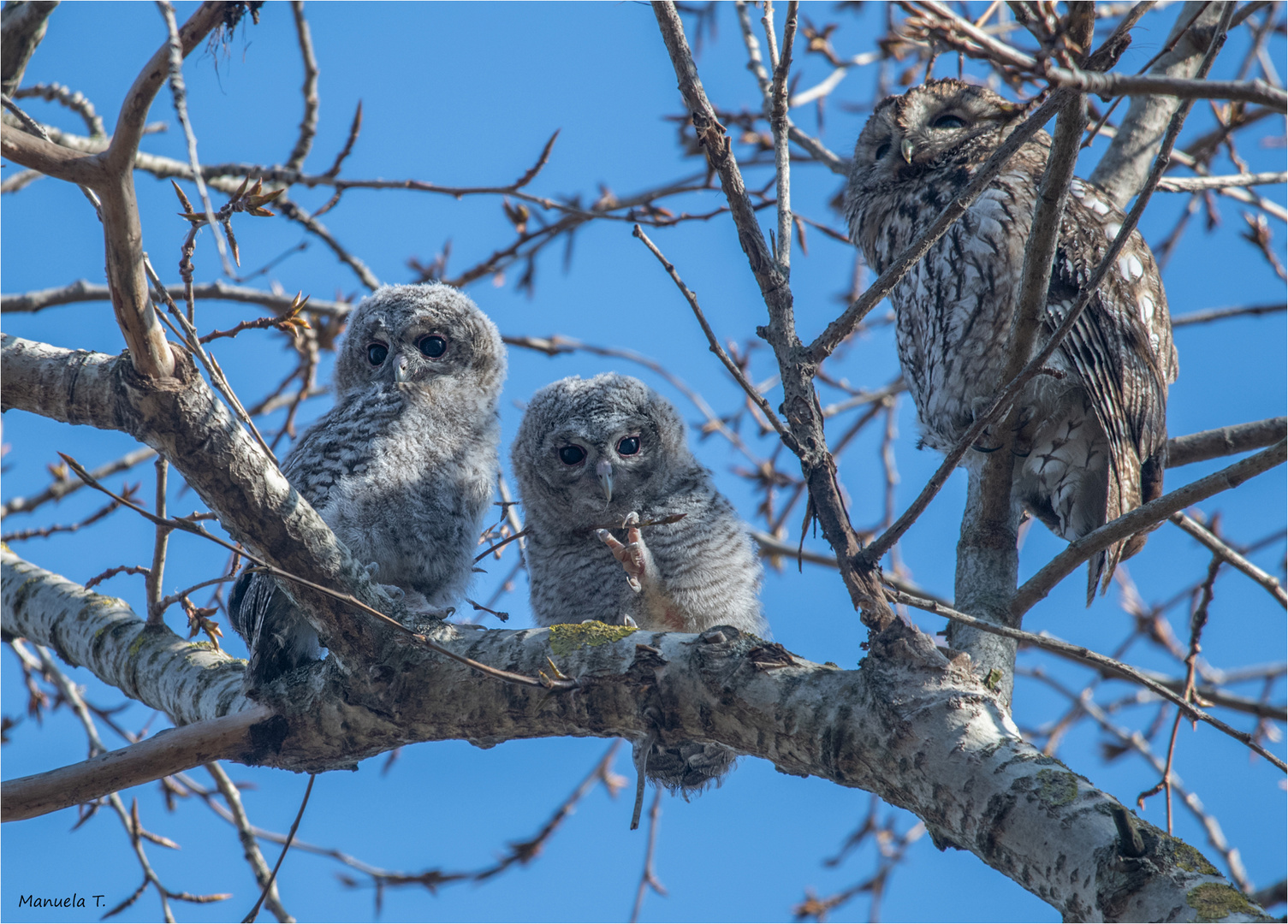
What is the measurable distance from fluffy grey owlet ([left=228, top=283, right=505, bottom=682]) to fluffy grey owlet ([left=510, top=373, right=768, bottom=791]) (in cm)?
21

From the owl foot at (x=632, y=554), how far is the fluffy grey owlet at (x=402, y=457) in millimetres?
517

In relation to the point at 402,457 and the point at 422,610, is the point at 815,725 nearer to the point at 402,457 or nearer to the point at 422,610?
the point at 422,610

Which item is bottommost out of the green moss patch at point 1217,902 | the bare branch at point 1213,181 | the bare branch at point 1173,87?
the green moss patch at point 1217,902

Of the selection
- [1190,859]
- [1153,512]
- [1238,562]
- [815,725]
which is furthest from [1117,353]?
[1190,859]

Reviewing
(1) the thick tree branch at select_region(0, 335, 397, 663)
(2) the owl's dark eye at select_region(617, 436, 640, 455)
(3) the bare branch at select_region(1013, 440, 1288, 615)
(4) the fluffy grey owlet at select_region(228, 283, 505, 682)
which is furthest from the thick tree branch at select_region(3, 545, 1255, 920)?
(2) the owl's dark eye at select_region(617, 436, 640, 455)

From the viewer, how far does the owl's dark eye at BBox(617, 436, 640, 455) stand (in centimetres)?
338

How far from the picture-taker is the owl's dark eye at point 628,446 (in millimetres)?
3381

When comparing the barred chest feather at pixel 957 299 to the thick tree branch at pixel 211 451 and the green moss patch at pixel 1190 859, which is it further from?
the thick tree branch at pixel 211 451

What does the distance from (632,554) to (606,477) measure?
1.50ft

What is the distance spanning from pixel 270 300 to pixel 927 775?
306cm

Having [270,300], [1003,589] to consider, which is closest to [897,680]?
[1003,589]

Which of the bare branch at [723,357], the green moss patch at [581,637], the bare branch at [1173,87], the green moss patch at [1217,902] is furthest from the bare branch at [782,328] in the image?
the bare branch at [1173,87]

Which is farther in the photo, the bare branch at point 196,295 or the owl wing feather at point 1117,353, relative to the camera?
the bare branch at point 196,295

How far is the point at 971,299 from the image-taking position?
3.36 m
